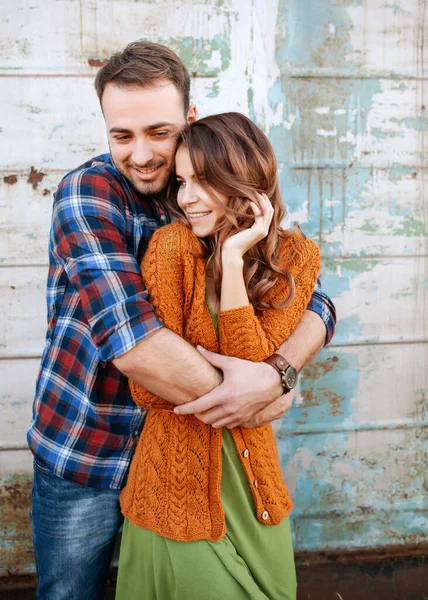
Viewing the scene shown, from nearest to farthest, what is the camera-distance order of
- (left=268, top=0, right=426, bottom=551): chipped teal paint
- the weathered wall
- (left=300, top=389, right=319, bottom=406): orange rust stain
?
the weathered wall → (left=268, top=0, right=426, bottom=551): chipped teal paint → (left=300, top=389, right=319, bottom=406): orange rust stain

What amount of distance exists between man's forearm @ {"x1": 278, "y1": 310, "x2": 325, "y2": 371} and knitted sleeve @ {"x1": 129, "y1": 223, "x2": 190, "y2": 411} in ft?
1.13

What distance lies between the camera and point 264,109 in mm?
2445

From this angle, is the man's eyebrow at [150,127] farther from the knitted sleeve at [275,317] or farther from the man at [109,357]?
the knitted sleeve at [275,317]

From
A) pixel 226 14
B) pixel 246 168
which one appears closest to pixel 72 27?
pixel 226 14

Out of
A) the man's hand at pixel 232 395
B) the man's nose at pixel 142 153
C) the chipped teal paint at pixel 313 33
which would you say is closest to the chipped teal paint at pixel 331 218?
the chipped teal paint at pixel 313 33

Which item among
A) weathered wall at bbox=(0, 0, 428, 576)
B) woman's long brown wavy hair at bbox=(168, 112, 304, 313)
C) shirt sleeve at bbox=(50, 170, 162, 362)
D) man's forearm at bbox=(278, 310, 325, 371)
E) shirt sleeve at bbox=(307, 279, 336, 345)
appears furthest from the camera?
weathered wall at bbox=(0, 0, 428, 576)

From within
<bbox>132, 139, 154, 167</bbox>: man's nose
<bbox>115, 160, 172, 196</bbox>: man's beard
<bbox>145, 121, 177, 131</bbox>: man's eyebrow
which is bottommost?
<bbox>115, 160, 172, 196</bbox>: man's beard

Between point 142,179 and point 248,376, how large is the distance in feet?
2.24

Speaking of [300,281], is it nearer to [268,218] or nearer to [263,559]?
[268,218]

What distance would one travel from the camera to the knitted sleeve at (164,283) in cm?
151

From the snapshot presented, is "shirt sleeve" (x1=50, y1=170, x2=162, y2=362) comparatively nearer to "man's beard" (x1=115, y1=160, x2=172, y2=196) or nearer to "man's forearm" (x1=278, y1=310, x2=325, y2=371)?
"man's beard" (x1=115, y1=160, x2=172, y2=196)

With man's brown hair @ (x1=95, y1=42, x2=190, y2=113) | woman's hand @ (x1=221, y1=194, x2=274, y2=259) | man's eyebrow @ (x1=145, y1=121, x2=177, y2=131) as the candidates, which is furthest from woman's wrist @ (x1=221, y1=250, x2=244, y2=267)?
man's brown hair @ (x1=95, y1=42, x2=190, y2=113)

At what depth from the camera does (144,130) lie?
5.63ft

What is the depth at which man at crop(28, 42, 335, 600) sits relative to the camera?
1.50 meters
